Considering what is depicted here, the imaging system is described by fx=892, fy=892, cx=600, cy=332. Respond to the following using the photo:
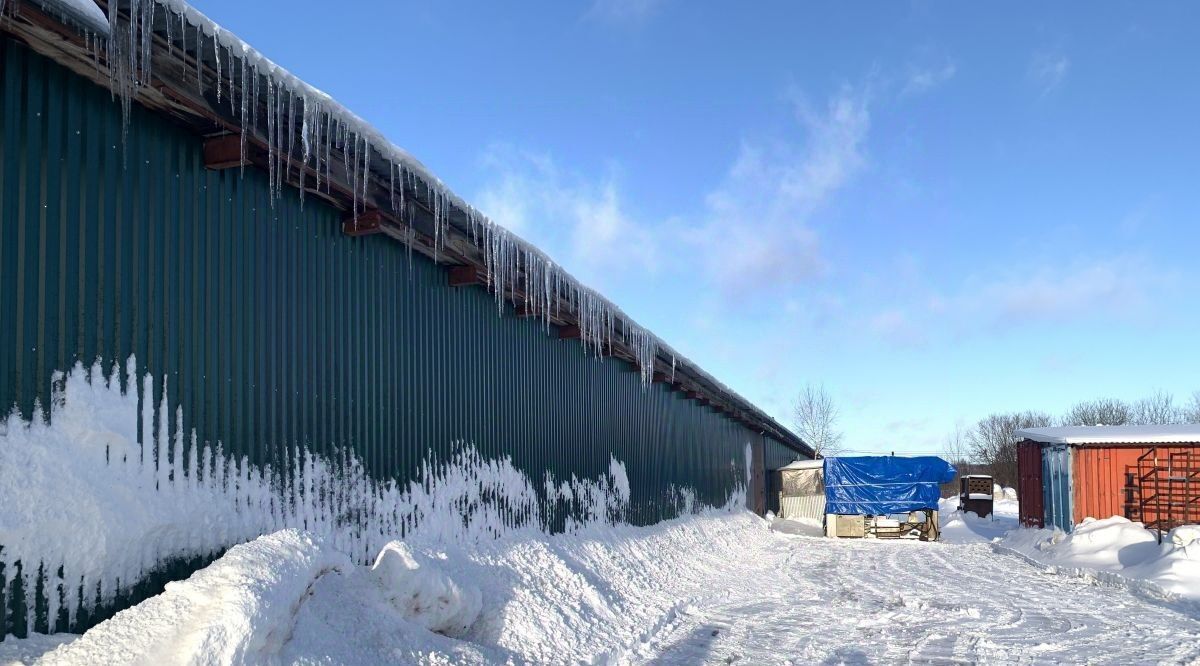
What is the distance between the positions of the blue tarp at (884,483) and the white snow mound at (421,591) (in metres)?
21.8

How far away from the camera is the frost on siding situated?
4527 millimetres

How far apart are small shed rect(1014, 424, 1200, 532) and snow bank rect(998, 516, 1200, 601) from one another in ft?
4.15

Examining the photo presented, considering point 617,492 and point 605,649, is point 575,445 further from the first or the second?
point 605,649

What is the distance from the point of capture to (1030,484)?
84.0ft

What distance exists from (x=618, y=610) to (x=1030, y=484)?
19.9 metres

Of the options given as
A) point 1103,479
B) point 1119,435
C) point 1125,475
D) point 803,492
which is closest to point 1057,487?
point 1103,479

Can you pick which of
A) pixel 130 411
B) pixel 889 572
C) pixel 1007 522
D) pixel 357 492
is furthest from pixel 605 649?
pixel 1007 522

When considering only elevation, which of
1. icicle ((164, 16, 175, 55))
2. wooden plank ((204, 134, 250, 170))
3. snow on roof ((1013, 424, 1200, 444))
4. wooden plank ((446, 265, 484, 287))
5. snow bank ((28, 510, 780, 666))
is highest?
icicle ((164, 16, 175, 55))

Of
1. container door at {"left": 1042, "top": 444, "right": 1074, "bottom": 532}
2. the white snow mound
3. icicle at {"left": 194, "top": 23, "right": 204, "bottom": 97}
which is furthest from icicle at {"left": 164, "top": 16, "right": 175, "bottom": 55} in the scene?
container door at {"left": 1042, "top": 444, "right": 1074, "bottom": 532}

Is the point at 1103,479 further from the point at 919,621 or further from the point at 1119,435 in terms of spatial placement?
the point at 919,621

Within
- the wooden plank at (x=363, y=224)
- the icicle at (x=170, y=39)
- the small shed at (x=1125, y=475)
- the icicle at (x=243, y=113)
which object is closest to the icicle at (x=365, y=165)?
the wooden plank at (x=363, y=224)

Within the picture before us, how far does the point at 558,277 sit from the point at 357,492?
4.69 metres

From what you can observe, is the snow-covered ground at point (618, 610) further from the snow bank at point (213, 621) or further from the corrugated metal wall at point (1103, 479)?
the corrugated metal wall at point (1103, 479)

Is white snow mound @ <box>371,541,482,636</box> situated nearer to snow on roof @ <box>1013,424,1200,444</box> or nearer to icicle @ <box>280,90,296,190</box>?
icicle @ <box>280,90,296,190</box>
